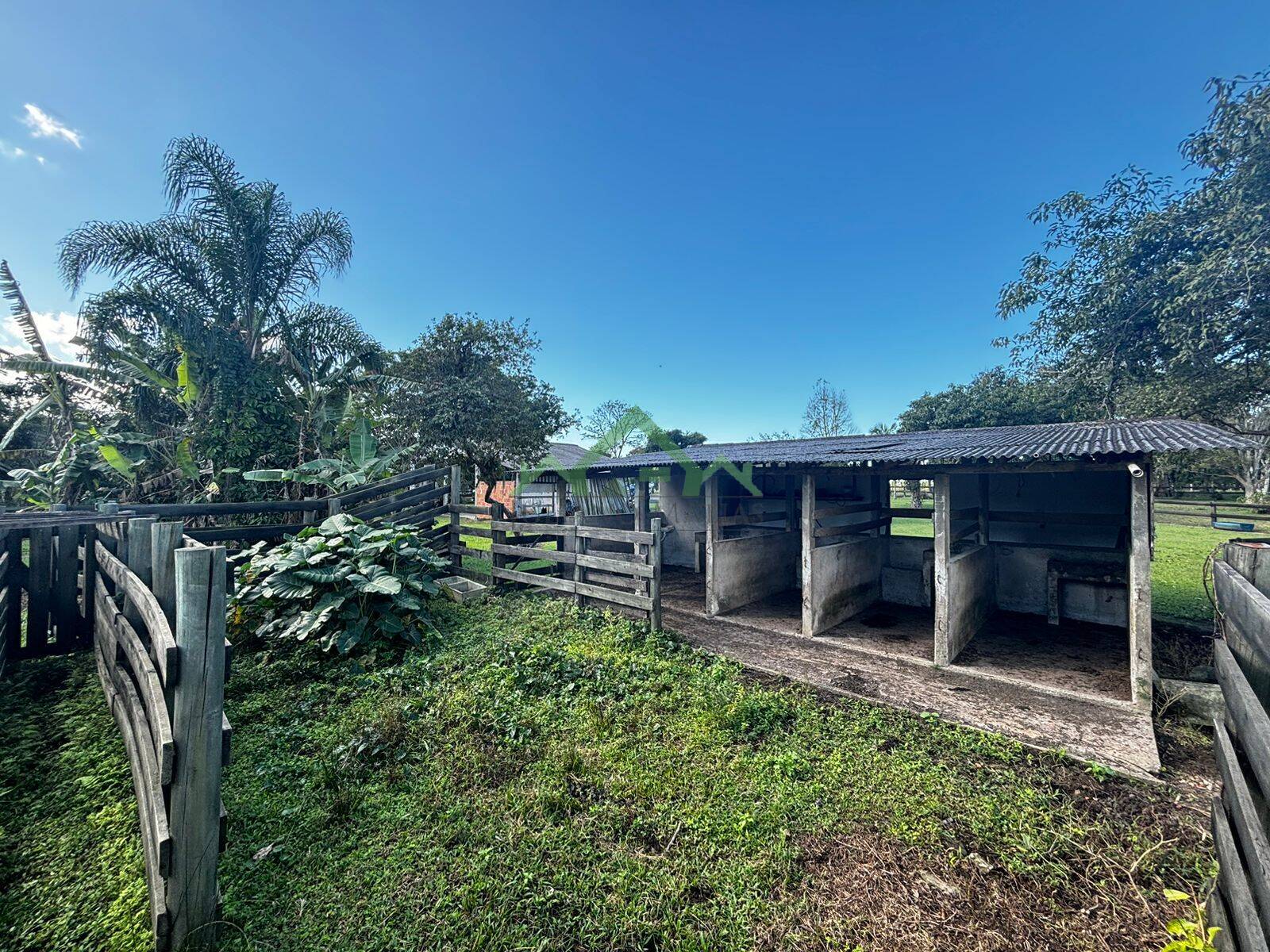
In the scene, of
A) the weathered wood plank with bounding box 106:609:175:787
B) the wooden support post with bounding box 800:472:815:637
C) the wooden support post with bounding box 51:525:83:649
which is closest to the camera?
the weathered wood plank with bounding box 106:609:175:787

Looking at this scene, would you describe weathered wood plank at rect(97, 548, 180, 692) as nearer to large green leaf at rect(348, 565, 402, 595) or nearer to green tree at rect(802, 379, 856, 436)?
large green leaf at rect(348, 565, 402, 595)

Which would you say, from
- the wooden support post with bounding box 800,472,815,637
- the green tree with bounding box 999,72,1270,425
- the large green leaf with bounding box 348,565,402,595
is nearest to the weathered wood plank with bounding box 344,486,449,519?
the large green leaf with bounding box 348,565,402,595

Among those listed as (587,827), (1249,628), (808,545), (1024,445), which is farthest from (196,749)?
(1024,445)

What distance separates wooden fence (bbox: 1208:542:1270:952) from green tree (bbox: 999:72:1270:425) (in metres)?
10.3

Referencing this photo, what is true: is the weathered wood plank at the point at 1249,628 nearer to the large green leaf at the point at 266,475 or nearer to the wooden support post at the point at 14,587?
the wooden support post at the point at 14,587

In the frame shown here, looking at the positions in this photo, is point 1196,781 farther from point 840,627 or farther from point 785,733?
point 840,627

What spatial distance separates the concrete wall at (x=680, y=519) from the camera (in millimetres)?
10758

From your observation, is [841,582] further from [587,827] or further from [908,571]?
[587,827]

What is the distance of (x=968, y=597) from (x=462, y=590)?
22.1 ft

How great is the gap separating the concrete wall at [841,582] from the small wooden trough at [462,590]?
14.4ft

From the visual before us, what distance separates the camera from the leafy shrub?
14.2 feet

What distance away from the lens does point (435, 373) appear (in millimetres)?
13977

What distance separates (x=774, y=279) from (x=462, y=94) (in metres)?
13.7

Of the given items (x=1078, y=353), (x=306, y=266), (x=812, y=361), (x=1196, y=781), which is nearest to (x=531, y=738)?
(x=1196, y=781)
